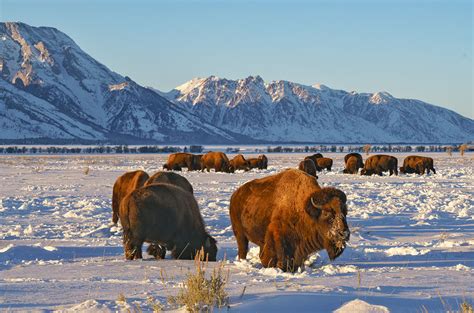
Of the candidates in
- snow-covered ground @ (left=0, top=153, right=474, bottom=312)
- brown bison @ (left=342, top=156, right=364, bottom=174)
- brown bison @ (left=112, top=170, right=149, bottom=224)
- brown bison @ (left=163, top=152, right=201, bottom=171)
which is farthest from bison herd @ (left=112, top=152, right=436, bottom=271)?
brown bison @ (left=163, top=152, right=201, bottom=171)

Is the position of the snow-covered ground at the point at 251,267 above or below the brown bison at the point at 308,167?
below

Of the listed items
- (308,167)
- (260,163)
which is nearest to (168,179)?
(308,167)

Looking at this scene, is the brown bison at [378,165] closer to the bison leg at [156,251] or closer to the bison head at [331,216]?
the bison leg at [156,251]

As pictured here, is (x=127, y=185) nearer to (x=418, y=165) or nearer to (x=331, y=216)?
(x=331, y=216)

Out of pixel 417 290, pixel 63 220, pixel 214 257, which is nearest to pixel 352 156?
pixel 63 220

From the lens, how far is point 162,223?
33.0ft

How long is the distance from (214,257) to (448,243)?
4485mm

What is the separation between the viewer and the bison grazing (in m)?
7.86

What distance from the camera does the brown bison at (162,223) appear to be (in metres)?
9.92

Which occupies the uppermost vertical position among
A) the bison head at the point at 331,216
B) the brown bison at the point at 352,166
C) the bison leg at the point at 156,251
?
the bison head at the point at 331,216

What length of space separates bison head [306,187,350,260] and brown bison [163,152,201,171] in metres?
43.0

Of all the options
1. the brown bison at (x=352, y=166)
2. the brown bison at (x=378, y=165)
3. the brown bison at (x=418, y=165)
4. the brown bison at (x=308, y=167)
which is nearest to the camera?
the brown bison at (x=308, y=167)

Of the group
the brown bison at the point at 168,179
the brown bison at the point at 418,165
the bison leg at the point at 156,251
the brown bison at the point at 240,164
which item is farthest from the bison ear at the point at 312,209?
the brown bison at the point at 240,164

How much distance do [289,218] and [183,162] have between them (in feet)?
146
